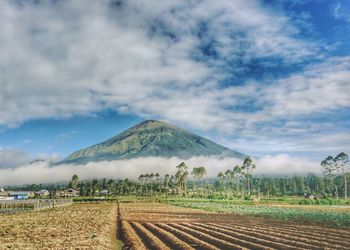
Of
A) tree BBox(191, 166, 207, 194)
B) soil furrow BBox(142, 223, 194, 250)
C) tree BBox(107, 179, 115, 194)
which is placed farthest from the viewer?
tree BBox(107, 179, 115, 194)

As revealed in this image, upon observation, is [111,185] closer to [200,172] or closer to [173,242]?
[200,172]

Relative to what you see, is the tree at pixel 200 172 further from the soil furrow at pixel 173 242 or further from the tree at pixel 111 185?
the soil furrow at pixel 173 242

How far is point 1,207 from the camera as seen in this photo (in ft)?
241

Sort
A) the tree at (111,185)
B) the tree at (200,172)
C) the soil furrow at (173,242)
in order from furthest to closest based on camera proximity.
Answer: the tree at (111,185) → the tree at (200,172) → the soil furrow at (173,242)

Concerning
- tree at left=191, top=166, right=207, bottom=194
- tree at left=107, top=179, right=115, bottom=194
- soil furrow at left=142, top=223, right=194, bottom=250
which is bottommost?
soil furrow at left=142, top=223, right=194, bottom=250

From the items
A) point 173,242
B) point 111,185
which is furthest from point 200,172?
point 173,242

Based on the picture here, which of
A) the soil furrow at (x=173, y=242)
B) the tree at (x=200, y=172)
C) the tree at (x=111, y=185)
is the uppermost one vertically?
the tree at (x=200, y=172)

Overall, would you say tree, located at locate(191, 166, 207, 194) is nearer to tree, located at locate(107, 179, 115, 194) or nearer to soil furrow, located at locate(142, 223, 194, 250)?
tree, located at locate(107, 179, 115, 194)

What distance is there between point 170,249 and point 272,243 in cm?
616

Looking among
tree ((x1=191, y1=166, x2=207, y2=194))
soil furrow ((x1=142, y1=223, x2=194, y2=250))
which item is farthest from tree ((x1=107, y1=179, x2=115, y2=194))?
soil furrow ((x1=142, y1=223, x2=194, y2=250))

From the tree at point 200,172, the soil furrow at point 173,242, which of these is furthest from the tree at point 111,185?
the soil furrow at point 173,242

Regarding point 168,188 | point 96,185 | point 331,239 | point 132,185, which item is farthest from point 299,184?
point 331,239

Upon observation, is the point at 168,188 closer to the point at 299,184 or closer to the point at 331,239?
the point at 299,184

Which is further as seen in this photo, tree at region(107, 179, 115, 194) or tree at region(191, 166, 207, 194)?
tree at region(107, 179, 115, 194)
